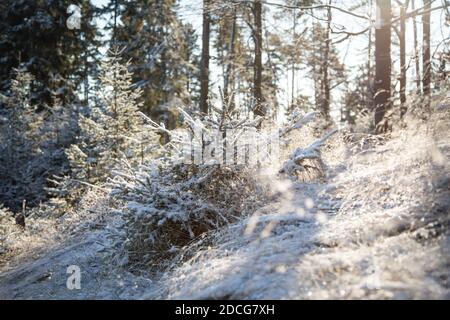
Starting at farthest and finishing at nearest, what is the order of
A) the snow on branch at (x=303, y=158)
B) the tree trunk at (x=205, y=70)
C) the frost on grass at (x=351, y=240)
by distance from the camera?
1. the tree trunk at (x=205, y=70)
2. the snow on branch at (x=303, y=158)
3. the frost on grass at (x=351, y=240)

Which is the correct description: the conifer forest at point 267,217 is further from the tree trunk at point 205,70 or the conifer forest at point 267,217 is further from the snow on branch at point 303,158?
the tree trunk at point 205,70

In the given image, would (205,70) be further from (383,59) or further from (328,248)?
(328,248)

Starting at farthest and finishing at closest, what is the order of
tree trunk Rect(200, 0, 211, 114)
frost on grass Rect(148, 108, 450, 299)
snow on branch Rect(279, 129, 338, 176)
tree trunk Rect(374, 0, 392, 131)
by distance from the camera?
tree trunk Rect(200, 0, 211, 114) < tree trunk Rect(374, 0, 392, 131) < snow on branch Rect(279, 129, 338, 176) < frost on grass Rect(148, 108, 450, 299)

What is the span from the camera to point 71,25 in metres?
21.6

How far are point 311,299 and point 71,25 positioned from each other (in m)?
22.2

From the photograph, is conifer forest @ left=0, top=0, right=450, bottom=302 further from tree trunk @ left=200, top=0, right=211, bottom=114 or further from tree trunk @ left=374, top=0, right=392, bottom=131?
tree trunk @ left=200, top=0, right=211, bottom=114

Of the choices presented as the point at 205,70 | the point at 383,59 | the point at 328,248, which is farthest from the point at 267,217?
the point at 205,70

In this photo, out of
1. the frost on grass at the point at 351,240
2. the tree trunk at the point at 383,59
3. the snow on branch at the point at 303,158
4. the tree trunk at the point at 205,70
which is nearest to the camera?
the frost on grass at the point at 351,240

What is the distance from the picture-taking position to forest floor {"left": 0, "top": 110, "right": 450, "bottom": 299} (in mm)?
2748

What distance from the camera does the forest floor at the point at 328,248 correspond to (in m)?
2.75

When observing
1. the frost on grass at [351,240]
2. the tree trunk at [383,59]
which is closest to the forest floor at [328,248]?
the frost on grass at [351,240]

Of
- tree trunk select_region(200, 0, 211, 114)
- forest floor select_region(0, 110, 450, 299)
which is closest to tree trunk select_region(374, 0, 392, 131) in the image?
forest floor select_region(0, 110, 450, 299)

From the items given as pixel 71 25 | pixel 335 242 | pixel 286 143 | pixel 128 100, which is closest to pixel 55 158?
pixel 128 100
